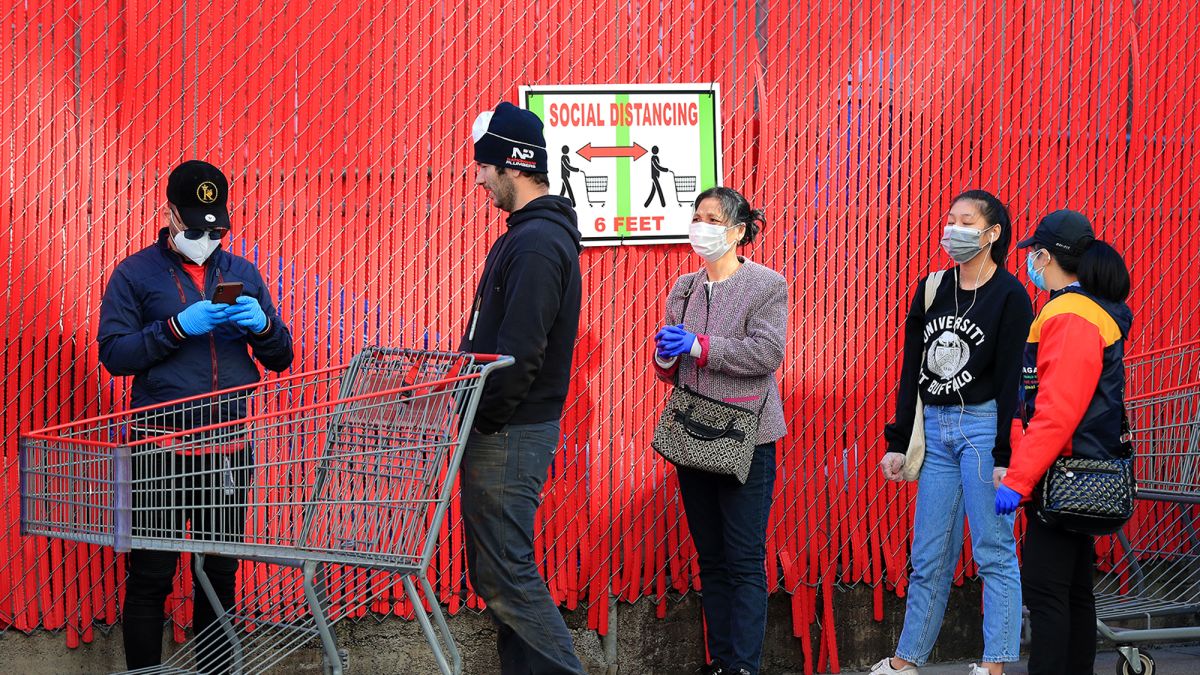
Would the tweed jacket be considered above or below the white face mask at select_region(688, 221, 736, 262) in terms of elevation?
below

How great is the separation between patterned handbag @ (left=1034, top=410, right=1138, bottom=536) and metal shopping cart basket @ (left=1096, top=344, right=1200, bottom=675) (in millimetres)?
829

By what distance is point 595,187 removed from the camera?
6.20 m

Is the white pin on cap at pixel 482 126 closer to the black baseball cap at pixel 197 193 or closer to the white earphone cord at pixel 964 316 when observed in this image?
the black baseball cap at pixel 197 193

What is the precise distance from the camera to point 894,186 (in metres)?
6.68

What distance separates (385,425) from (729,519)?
1809 millimetres

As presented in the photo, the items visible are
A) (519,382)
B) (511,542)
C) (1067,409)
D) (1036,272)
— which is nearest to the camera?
(519,382)

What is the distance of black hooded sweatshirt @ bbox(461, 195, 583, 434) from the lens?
4.48 m

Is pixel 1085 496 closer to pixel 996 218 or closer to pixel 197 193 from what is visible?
pixel 996 218

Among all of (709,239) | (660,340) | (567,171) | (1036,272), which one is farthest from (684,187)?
(1036,272)

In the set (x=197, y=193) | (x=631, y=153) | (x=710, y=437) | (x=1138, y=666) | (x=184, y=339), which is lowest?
(x=1138, y=666)

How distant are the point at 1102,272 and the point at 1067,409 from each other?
1.79ft

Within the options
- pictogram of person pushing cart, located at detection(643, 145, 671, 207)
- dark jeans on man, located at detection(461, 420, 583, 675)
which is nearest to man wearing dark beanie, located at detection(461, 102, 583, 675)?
dark jeans on man, located at detection(461, 420, 583, 675)

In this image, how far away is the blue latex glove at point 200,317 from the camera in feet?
16.4

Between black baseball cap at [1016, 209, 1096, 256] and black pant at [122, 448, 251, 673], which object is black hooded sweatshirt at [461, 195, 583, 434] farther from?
black baseball cap at [1016, 209, 1096, 256]
